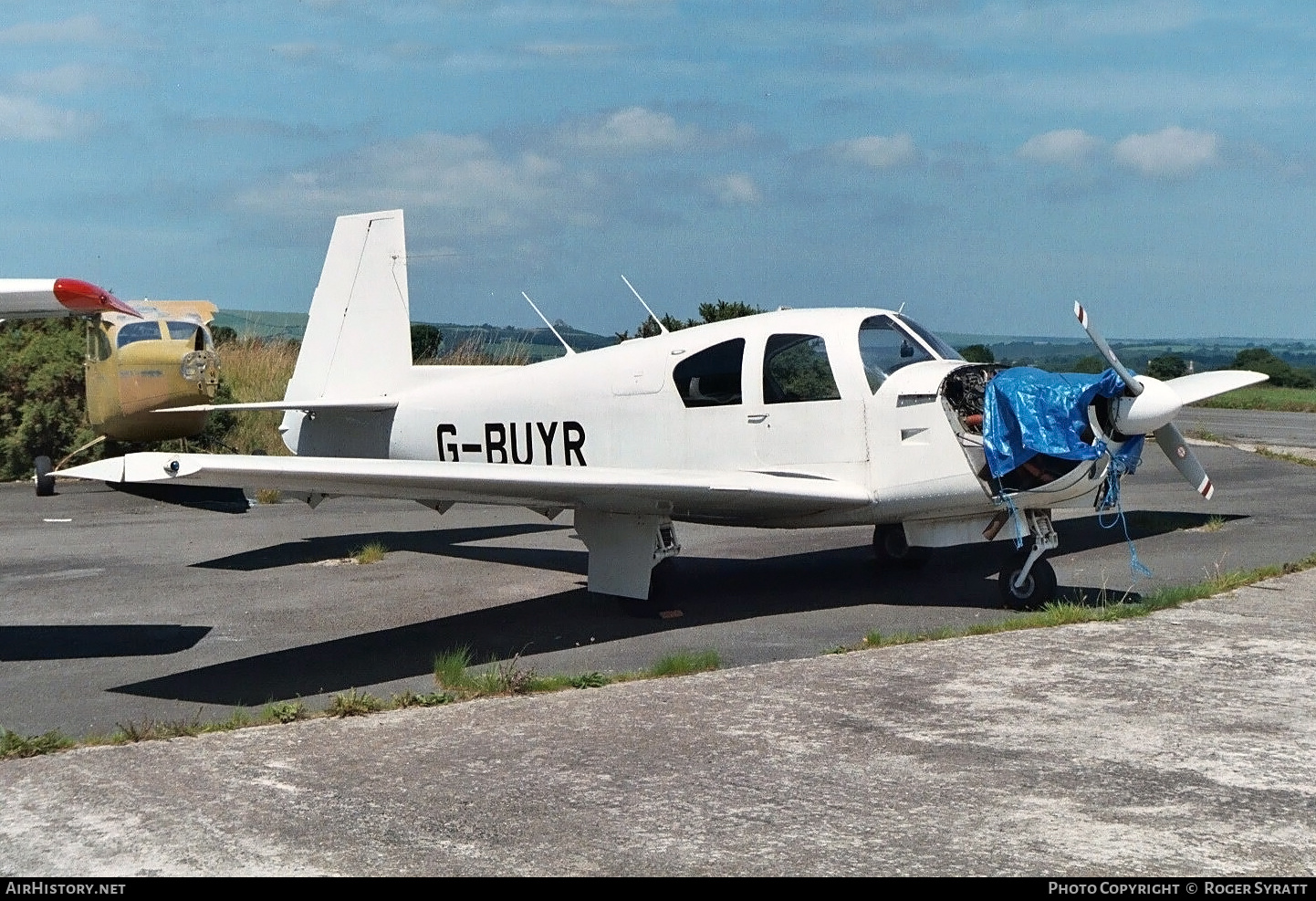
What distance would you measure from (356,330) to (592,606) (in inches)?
156

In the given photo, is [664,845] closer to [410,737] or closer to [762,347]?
[410,737]

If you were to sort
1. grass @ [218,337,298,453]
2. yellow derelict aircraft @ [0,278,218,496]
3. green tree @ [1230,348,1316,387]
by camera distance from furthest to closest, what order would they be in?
green tree @ [1230,348,1316,387] → grass @ [218,337,298,453] → yellow derelict aircraft @ [0,278,218,496]

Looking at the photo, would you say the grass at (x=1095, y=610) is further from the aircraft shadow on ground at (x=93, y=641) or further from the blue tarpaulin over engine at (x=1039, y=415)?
the aircraft shadow on ground at (x=93, y=641)

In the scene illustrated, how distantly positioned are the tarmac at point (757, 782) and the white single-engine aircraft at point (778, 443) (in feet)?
6.05

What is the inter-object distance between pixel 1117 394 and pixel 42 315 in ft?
25.1

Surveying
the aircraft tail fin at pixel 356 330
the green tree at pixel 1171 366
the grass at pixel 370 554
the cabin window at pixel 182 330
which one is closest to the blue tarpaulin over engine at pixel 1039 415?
the aircraft tail fin at pixel 356 330

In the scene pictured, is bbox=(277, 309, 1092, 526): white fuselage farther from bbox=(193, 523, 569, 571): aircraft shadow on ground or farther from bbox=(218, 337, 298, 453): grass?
bbox=(218, 337, 298, 453): grass

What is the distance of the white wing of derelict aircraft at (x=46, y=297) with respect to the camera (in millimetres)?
9039

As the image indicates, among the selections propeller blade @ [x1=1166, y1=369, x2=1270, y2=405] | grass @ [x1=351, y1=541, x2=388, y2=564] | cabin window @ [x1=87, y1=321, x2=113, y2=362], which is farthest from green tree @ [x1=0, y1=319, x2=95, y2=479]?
propeller blade @ [x1=1166, y1=369, x2=1270, y2=405]

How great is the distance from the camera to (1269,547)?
11.1 m

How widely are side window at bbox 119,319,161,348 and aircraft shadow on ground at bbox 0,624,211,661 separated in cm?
1004

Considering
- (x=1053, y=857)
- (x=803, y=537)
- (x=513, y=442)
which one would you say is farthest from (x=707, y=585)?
(x=1053, y=857)

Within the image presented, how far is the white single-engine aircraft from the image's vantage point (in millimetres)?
8219
